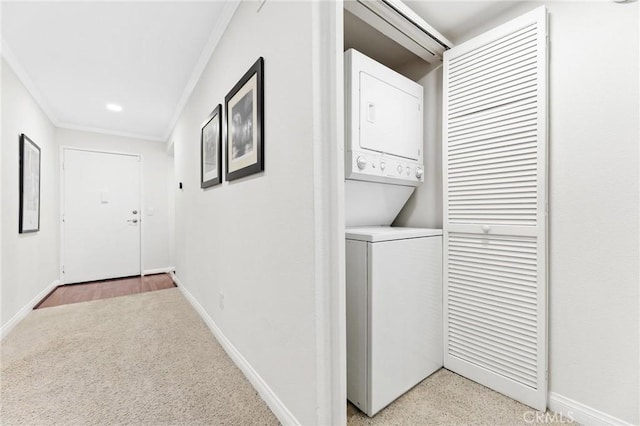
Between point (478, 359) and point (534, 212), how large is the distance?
88 cm

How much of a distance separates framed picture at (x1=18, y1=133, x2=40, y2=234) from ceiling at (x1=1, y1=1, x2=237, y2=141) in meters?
0.60

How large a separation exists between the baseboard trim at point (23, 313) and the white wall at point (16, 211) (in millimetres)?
25

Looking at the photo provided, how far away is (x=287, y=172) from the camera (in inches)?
48.0

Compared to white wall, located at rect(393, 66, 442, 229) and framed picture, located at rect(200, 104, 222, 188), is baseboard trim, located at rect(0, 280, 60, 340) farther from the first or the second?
white wall, located at rect(393, 66, 442, 229)

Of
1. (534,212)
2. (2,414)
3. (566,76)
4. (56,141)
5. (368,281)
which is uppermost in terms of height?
(56,141)

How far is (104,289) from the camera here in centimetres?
356

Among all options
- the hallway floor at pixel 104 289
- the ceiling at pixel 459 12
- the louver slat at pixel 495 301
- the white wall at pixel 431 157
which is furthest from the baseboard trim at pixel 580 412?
the hallway floor at pixel 104 289

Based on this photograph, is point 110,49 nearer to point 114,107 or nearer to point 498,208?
point 114,107

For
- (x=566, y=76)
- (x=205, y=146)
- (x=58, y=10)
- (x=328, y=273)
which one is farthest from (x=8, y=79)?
(x=566, y=76)

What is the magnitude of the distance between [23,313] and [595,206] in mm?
4351

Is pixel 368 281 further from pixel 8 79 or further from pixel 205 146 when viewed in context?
pixel 8 79

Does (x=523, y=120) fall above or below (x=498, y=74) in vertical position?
below

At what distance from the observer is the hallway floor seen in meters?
3.14

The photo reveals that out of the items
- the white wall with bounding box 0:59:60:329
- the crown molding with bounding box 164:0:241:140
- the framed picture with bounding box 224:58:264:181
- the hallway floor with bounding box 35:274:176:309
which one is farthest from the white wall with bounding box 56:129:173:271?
the framed picture with bounding box 224:58:264:181
